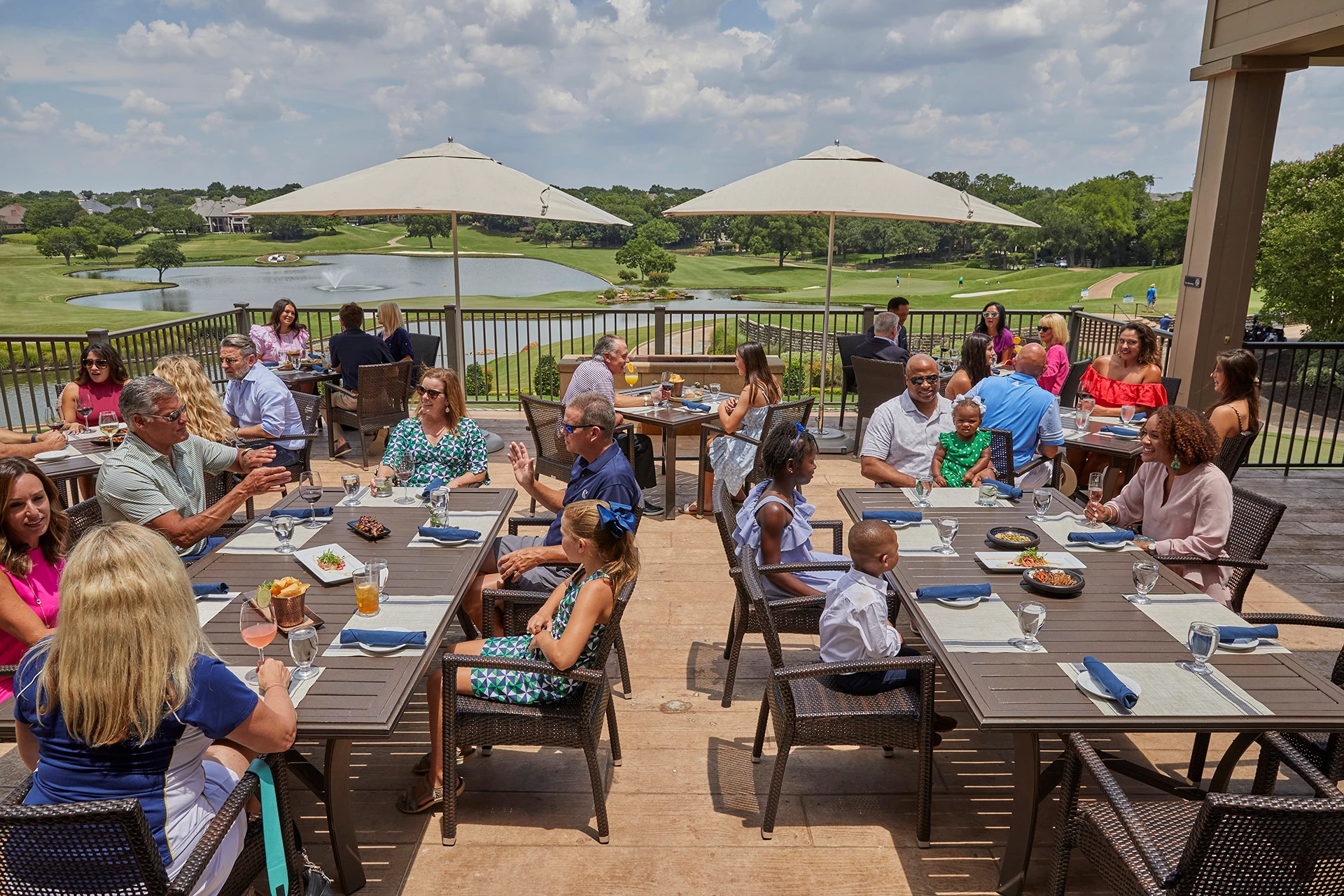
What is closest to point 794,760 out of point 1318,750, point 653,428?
point 1318,750

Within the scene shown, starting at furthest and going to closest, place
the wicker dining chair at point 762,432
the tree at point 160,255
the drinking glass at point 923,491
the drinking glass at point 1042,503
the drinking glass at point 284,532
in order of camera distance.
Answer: the tree at point 160,255
the wicker dining chair at point 762,432
the drinking glass at point 923,491
the drinking glass at point 1042,503
the drinking glass at point 284,532

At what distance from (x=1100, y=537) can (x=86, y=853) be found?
147 inches

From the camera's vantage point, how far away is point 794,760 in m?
3.47

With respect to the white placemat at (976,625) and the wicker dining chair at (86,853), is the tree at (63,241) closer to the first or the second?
the wicker dining chair at (86,853)

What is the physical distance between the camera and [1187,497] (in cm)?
379

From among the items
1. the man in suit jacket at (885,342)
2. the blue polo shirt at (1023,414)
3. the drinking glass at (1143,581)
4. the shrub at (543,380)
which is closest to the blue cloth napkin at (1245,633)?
the drinking glass at (1143,581)

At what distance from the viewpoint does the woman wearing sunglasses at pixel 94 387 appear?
553 centimetres

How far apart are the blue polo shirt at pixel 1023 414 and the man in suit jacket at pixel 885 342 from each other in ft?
7.60

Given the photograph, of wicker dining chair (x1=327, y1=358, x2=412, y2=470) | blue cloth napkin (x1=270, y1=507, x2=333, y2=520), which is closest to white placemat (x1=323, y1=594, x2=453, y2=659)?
blue cloth napkin (x1=270, y1=507, x2=333, y2=520)

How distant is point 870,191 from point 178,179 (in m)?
84.3

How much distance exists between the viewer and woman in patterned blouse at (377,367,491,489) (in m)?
4.58

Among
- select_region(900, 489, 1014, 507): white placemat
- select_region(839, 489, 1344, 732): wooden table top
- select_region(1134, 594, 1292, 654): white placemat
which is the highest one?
select_region(900, 489, 1014, 507): white placemat

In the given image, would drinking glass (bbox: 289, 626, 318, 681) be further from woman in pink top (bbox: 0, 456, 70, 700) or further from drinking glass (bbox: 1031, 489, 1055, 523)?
drinking glass (bbox: 1031, 489, 1055, 523)

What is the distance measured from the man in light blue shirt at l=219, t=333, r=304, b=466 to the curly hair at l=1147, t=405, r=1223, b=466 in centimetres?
515
